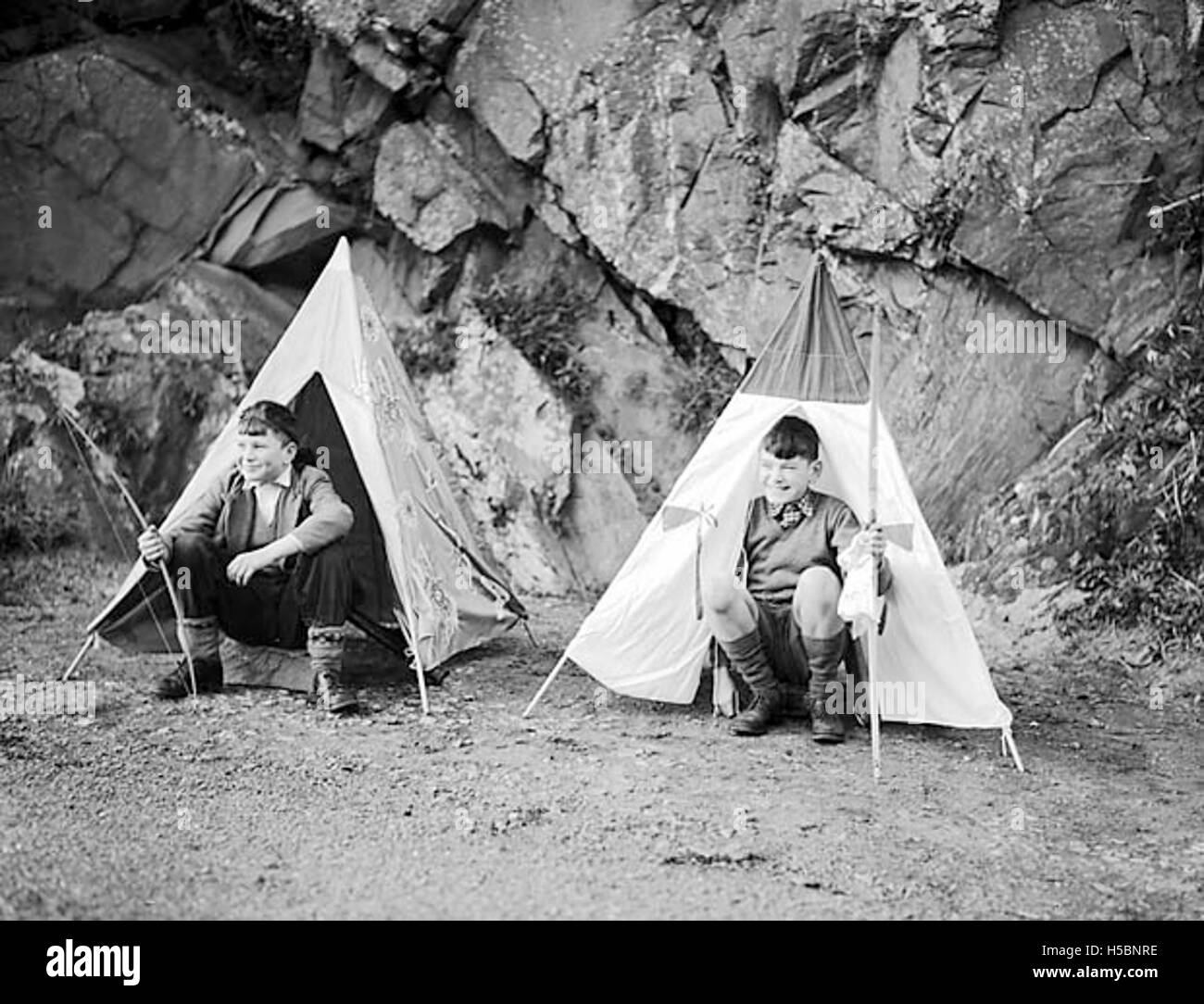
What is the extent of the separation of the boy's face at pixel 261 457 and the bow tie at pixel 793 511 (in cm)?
159

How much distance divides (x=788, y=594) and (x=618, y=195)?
284cm

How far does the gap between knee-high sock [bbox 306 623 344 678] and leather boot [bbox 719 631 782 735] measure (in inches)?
47.2

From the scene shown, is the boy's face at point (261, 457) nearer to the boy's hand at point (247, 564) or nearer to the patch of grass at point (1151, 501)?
the boy's hand at point (247, 564)

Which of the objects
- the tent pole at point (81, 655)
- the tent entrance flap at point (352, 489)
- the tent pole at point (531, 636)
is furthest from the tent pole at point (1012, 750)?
the tent pole at point (81, 655)

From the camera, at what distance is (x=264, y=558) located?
495cm

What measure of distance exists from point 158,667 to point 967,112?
3878 mm

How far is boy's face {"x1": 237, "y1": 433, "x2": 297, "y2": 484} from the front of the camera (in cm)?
510

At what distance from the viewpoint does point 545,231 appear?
7.43m

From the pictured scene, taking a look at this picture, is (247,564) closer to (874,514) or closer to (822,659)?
(822,659)

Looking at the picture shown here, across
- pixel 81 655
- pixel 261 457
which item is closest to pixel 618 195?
pixel 261 457

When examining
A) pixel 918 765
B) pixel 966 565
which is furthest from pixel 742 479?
pixel 966 565

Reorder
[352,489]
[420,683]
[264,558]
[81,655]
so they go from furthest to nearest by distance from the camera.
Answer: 1. [352,489]
2. [81,655]
3. [420,683]
4. [264,558]

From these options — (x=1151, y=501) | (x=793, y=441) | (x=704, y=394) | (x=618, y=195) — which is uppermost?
(x=618, y=195)

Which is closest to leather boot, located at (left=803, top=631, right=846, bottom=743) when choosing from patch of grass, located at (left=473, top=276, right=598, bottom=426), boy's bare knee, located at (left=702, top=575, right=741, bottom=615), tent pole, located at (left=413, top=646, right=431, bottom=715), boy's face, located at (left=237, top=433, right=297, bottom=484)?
boy's bare knee, located at (left=702, top=575, right=741, bottom=615)
